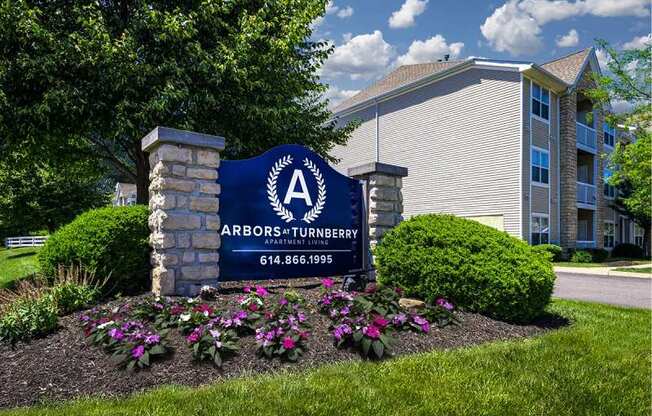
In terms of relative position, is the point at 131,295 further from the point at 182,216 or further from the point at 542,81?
the point at 542,81

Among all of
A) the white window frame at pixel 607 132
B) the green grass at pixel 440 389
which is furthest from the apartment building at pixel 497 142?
the green grass at pixel 440 389

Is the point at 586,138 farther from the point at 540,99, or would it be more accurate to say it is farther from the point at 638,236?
the point at 638,236

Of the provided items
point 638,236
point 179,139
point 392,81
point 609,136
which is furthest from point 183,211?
point 638,236

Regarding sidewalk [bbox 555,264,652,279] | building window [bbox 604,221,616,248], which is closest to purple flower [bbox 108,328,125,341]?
sidewalk [bbox 555,264,652,279]

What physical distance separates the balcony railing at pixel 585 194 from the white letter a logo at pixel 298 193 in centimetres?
2220

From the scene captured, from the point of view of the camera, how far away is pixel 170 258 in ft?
20.5

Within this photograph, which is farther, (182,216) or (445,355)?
(182,216)

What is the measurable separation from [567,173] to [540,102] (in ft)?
13.1

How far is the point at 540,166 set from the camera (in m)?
A: 22.2

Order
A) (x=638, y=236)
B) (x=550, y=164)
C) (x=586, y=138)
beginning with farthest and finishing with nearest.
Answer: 1. (x=638, y=236)
2. (x=586, y=138)
3. (x=550, y=164)

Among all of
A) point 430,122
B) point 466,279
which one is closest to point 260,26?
point 466,279

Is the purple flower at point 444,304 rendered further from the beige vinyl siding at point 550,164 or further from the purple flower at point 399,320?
the beige vinyl siding at point 550,164

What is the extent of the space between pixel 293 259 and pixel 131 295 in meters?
2.34

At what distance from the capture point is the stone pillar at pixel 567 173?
77.3 ft
